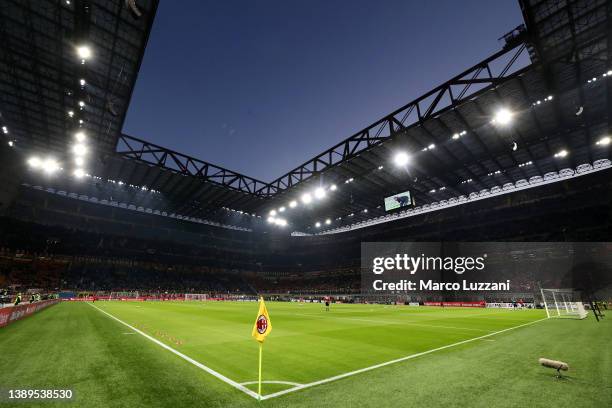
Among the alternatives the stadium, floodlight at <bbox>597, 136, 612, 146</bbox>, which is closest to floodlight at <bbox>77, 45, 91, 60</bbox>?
the stadium

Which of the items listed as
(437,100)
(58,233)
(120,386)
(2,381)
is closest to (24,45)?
(2,381)

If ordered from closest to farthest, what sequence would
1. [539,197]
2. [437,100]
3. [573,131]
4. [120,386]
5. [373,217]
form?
[120,386] < [437,100] < [573,131] < [539,197] < [373,217]

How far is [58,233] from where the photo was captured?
55.7m

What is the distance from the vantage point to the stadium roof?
1717cm

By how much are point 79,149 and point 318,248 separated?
2477 inches

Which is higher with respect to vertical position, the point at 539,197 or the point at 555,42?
the point at 539,197

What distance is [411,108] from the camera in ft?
79.5

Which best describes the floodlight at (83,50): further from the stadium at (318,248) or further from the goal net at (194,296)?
the goal net at (194,296)

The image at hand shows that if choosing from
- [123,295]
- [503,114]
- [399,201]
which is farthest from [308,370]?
[123,295]

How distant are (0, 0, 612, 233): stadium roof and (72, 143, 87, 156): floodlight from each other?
4.50 ft

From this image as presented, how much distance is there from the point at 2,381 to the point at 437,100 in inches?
1007

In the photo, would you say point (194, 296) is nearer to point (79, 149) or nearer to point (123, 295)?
point (123, 295)

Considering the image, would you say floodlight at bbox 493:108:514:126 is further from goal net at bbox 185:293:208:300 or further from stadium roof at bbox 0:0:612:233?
goal net at bbox 185:293:208:300

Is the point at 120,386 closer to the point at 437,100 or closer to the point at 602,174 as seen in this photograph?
the point at 437,100
